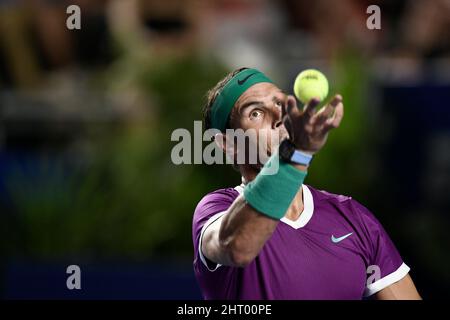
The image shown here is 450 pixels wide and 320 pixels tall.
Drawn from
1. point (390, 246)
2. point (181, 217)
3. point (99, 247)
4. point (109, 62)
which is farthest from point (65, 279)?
point (390, 246)

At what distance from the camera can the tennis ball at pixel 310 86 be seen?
3.15 meters

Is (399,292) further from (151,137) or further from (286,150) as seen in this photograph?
(151,137)

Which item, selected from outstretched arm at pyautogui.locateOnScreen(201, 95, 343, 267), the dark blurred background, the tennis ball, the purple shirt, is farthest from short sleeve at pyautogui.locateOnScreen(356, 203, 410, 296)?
the dark blurred background

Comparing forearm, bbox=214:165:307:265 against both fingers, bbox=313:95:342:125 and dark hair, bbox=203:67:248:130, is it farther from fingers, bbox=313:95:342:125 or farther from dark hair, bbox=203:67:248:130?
dark hair, bbox=203:67:248:130

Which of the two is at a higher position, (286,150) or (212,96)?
(212,96)

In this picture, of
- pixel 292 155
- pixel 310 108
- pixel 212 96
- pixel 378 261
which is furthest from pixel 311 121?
pixel 378 261

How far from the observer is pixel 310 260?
11.6 ft

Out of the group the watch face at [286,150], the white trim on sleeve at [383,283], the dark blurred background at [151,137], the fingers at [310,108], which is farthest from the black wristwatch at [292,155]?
the dark blurred background at [151,137]

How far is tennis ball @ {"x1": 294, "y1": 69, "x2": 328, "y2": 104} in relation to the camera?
124 inches

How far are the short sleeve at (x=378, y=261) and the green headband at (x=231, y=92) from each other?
0.67 m

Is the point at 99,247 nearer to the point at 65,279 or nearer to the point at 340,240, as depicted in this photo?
the point at 65,279

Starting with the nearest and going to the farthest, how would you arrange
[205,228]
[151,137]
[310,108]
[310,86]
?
[310,108]
[310,86]
[205,228]
[151,137]

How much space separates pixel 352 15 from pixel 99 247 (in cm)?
394

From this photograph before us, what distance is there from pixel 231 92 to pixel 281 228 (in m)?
0.54
